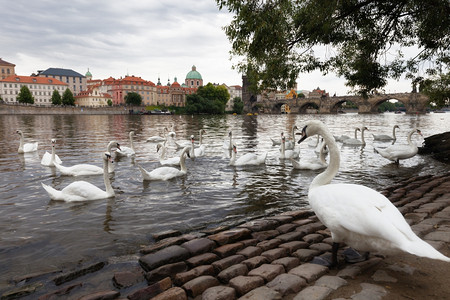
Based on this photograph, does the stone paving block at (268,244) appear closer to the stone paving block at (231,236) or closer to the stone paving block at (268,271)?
the stone paving block at (231,236)

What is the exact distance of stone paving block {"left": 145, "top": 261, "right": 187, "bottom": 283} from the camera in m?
3.37

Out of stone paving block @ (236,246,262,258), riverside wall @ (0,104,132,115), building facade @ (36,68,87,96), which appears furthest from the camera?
building facade @ (36,68,87,96)

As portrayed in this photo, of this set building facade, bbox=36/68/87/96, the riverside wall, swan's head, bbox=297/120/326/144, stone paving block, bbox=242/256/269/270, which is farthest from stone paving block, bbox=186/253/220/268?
building facade, bbox=36/68/87/96

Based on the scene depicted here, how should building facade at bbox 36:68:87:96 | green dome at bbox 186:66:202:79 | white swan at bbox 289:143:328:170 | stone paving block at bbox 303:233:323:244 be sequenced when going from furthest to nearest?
green dome at bbox 186:66:202:79, building facade at bbox 36:68:87:96, white swan at bbox 289:143:328:170, stone paving block at bbox 303:233:323:244

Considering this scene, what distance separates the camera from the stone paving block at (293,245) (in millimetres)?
3742

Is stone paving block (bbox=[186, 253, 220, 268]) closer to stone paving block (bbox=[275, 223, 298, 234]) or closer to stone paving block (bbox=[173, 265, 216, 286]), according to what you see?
stone paving block (bbox=[173, 265, 216, 286])

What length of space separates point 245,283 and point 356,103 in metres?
108

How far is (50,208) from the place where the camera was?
6168 mm

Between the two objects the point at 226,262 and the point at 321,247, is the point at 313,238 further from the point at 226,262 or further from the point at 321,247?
the point at 226,262

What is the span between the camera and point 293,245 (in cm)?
382

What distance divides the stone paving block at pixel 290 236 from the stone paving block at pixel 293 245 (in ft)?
0.54

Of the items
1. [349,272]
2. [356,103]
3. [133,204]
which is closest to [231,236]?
[349,272]

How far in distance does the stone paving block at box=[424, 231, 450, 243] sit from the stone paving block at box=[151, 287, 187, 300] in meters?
2.83

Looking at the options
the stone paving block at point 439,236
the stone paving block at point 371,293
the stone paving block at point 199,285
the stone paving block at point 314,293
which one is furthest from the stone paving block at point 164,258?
the stone paving block at point 439,236
